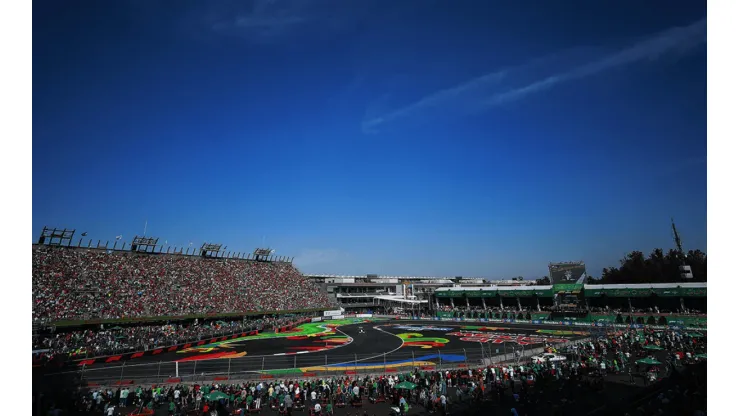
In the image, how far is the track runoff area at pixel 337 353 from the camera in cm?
2719

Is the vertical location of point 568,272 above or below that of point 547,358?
above

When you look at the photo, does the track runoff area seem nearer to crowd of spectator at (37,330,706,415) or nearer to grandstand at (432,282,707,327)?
crowd of spectator at (37,330,706,415)

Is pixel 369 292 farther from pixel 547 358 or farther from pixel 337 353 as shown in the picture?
pixel 547 358

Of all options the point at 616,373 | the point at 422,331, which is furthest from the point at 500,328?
the point at 616,373

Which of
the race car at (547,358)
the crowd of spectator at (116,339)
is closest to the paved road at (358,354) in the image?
the race car at (547,358)

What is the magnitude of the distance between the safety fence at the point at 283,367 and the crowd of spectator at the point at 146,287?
2210 cm

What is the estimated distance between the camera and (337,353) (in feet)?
124

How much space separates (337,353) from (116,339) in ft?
72.8

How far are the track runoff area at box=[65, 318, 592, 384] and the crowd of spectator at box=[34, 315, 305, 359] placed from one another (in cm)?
192

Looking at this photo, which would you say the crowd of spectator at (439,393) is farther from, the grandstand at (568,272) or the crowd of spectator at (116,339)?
the grandstand at (568,272)

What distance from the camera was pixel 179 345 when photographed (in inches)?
1560

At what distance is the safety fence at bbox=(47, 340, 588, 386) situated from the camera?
24703mm

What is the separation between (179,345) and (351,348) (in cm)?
1756

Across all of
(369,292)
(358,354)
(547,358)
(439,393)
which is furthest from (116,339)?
(369,292)
